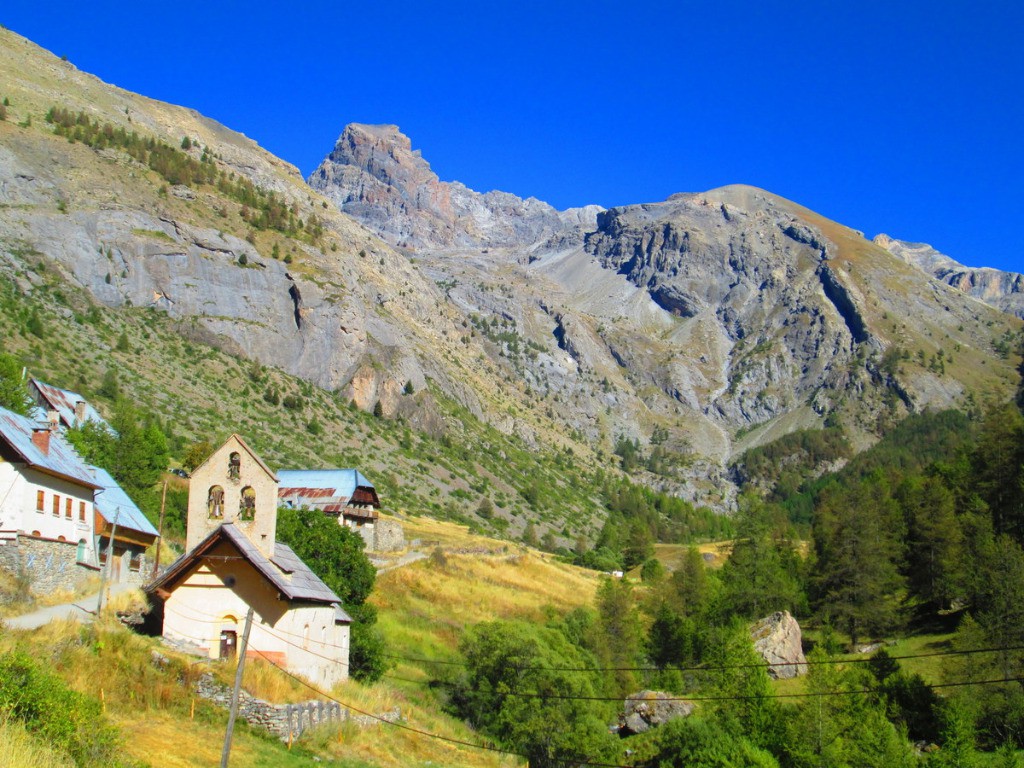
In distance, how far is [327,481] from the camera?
7194 cm

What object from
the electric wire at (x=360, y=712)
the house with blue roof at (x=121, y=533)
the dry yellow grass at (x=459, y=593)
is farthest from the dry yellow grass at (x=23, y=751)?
the dry yellow grass at (x=459, y=593)

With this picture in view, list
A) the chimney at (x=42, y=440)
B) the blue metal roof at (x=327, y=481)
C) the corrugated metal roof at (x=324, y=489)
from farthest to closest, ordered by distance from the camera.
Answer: the blue metal roof at (x=327, y=481), the corrugated metal roof at (x=324, y=489), the chimney at (x=42, y=440)

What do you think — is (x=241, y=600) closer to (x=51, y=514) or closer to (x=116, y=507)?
(x=51, y=514)

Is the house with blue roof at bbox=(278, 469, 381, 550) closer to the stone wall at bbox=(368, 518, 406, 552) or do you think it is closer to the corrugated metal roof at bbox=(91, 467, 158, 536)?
the stone wall at bbox=(368, 518, 406, 552)

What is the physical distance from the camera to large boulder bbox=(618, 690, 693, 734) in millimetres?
45500

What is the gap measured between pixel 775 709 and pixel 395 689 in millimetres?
17862

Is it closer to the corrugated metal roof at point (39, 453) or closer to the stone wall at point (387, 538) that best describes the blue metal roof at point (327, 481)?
the stone wall at point (387, 538)

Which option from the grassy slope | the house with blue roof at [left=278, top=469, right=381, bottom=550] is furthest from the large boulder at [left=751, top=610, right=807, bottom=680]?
the house with blue roof at [left=278, top=469, right=381, bottom=550]

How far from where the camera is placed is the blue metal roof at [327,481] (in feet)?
232

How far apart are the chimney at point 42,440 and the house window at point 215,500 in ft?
28.7

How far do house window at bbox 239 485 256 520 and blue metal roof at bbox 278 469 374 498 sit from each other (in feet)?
125

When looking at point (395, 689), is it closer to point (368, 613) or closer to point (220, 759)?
point (368, 613)

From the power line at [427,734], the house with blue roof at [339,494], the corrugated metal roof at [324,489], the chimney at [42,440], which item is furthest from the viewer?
the house with blue roof at [339,494]

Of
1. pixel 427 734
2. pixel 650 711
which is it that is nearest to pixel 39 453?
pixel 427 734
